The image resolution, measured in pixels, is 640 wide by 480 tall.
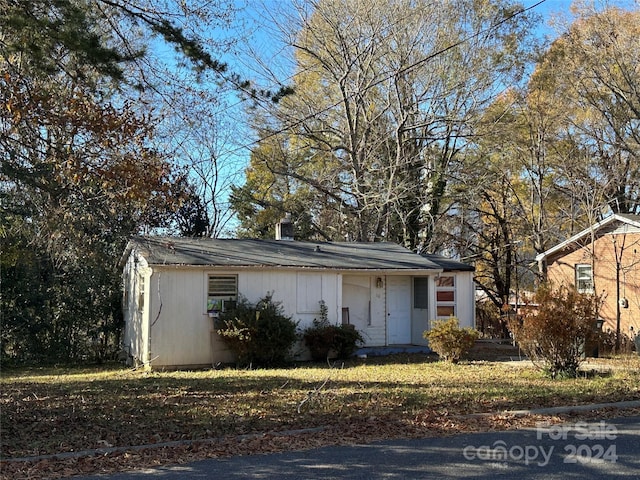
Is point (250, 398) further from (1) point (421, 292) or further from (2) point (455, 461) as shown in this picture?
(1) point (421, 292)

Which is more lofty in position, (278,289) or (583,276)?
(583,276)

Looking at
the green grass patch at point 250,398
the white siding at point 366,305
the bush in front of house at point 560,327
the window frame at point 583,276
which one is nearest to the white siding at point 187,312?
the green grass patch at point 250,398

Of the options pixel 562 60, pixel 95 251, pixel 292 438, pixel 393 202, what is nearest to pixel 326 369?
pixel 95 251

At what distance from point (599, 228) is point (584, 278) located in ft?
6.84

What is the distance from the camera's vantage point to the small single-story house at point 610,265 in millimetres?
20484

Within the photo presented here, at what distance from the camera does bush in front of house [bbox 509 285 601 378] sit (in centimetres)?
1141

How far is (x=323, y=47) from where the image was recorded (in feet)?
70.5

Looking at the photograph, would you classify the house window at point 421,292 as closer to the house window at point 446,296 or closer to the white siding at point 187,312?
the house window at point 446,296

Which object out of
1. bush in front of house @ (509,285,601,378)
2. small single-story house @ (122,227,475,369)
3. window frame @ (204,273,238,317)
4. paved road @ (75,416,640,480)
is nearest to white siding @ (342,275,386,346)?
small single-story house @ (122,227,475,369)

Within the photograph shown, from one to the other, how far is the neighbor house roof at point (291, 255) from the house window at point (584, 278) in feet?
19.0

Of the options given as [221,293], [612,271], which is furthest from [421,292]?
[612,271]

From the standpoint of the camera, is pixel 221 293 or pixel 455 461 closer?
pixel 455 461

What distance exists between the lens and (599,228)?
21172mm

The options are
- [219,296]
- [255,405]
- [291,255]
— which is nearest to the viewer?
[255,405]
